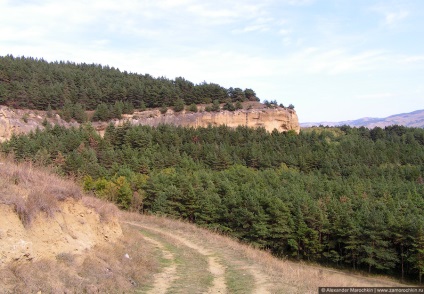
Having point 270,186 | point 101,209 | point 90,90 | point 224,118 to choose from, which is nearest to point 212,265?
point 101,209

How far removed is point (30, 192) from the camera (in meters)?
9.20

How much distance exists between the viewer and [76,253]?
9.52m

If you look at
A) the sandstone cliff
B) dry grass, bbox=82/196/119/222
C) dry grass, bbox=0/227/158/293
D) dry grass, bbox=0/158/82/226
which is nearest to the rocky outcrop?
the sandstone cliff

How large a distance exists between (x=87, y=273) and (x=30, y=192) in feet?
8.29

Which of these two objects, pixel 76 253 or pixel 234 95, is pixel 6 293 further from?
pixel 234 95

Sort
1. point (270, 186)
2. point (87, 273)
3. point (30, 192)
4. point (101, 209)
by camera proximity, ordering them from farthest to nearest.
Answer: point (270, 186), point (101, 209), point (30, 192), point (87, 273)

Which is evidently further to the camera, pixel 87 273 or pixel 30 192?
pixel 30 192

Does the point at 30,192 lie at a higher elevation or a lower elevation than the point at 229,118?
lower

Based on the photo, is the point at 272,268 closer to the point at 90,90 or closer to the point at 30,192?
the point at 30,192

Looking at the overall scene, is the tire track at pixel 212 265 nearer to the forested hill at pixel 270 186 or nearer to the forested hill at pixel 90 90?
the forested hill at pixel 270 186

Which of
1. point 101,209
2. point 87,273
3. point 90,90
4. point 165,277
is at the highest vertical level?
point 90,90

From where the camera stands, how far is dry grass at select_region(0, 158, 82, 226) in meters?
8.45

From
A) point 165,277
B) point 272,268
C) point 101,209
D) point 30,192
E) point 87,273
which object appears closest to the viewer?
point 87,273

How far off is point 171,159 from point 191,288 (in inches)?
1892
